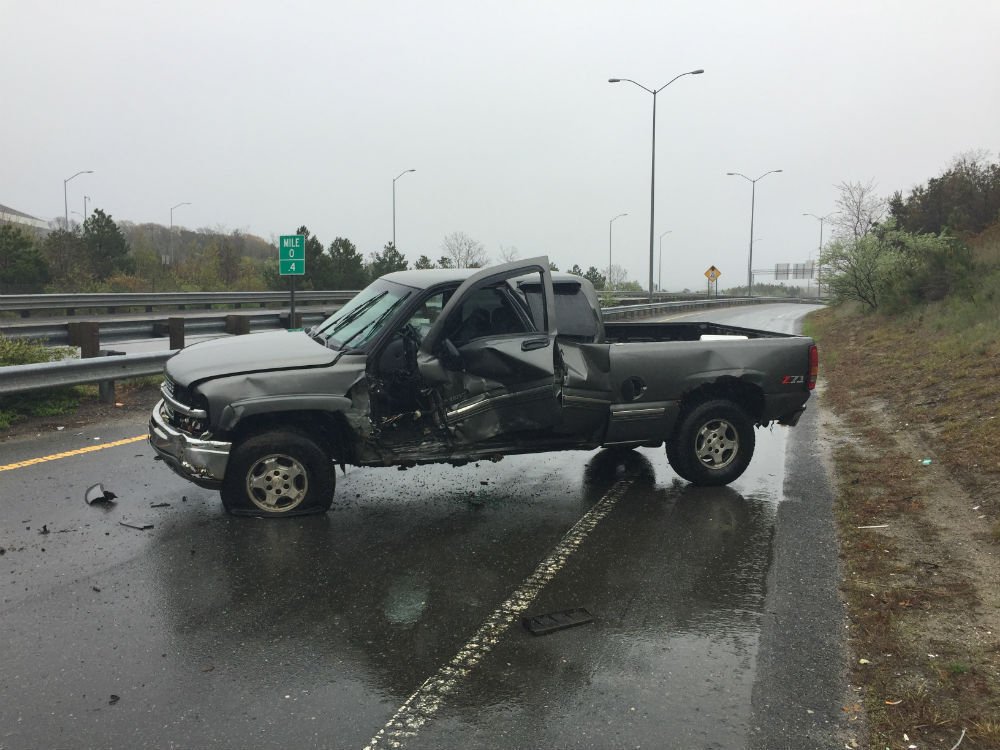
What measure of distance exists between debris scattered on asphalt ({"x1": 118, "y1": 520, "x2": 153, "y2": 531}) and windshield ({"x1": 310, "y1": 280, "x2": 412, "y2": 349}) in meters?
1.93

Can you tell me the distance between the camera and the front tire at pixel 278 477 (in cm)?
597

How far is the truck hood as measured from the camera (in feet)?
19.9

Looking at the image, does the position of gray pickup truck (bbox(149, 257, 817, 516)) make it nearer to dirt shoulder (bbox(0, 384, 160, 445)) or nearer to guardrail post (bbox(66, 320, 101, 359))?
dirt shoulder (bbox(0, 384, 160, 445))

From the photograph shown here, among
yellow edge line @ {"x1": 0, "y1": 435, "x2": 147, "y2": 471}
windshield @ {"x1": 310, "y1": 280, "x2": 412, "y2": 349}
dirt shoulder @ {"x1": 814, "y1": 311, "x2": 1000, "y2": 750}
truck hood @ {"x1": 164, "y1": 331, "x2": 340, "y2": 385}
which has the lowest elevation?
dirt shoulder @ {"x1": 814, "y1": 311, "x2": 1000, "y2": 750}

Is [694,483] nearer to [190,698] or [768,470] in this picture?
[768,470]

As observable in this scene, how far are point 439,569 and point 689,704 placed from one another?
2.07 m

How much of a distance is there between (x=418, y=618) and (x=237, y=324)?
15.9m

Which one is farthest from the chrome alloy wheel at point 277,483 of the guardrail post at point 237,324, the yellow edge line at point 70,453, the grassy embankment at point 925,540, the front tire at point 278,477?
the guardrail post at point 237,324

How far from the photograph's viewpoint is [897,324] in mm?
21812

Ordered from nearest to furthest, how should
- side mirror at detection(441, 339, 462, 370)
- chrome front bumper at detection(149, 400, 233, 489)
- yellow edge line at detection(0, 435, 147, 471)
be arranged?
chrome front bumper at detection(149, 400, 233, 489)
side mirror at detection(441, 339, 462, 370)
yellow edge line at detection(0, 435, 147, 471)

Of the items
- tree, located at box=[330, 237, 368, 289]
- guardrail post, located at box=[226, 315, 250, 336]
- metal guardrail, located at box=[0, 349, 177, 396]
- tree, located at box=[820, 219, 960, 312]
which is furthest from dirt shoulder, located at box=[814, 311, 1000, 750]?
tree, located at box=[330, 237, 368, 289]

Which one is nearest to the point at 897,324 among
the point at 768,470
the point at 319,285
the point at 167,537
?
the point at 768,470

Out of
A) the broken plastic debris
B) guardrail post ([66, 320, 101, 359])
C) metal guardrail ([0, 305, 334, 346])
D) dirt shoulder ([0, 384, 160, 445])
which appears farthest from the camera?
metal guardrail ([0, 305, 334, 346])

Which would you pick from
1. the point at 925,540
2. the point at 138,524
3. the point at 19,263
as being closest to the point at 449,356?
the point at 138,524
